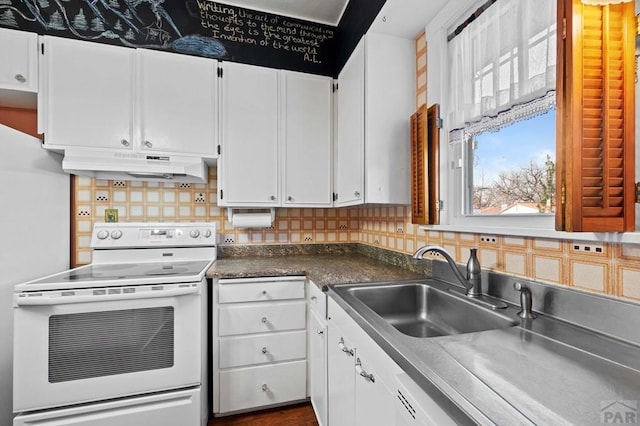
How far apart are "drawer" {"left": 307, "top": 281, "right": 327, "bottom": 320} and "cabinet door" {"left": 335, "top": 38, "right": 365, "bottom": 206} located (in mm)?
575

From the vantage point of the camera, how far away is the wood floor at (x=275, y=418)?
1.66m

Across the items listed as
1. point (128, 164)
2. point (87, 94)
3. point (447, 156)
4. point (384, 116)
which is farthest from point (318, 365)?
point (87, 94)

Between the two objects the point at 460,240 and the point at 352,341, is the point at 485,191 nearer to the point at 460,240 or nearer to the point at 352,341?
the point at 460,240

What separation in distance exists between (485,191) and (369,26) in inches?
44.0

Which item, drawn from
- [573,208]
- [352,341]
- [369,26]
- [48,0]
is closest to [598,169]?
[573,208]

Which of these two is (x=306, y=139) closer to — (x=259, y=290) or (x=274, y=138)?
(x=274, y=138)

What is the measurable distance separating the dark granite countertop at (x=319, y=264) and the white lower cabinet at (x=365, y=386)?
0.30 meters

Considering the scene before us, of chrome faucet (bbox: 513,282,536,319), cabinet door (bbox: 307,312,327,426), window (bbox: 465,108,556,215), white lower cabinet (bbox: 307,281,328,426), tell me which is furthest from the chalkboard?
chrome faucet (bbox: 513,282,536,319)

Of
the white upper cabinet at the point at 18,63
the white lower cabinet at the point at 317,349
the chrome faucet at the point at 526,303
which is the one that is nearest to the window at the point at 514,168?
the chrome faucet at the point at 526,303

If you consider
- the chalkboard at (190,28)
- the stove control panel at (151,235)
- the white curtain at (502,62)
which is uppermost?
the chalkboard at (190,28)

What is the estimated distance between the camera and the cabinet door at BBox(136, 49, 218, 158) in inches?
71.7

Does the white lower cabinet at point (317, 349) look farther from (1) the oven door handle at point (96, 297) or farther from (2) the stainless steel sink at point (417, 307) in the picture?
(1) the oven door handle at point (96, 297)

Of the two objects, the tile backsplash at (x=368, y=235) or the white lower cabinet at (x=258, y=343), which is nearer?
the tile backsplash at (x=368, y=235)

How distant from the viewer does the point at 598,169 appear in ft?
2.41
